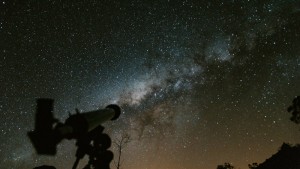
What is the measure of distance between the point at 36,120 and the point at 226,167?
6214 cm

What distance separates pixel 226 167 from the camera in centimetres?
6281

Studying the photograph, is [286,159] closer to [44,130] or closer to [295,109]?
[295,109]

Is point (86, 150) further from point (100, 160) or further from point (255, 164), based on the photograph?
point (255, 164)

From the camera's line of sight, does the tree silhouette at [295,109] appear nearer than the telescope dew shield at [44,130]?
No

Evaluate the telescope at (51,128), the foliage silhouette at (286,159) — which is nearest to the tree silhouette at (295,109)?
the foliage silhouette at (286,159)

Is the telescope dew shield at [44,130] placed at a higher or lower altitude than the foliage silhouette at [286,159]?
lower

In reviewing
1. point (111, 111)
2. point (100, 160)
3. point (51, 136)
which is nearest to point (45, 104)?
point (51, 136)

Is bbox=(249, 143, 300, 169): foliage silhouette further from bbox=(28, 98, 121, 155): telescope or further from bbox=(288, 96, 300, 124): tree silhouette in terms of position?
bbox=(28, 98, 121, 155): telescope

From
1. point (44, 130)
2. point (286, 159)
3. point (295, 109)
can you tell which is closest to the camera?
point (44, 130)

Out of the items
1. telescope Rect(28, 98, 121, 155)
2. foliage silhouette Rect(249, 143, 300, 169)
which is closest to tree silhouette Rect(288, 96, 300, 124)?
foliage silhouette Rect(249, 143, 300, 169)

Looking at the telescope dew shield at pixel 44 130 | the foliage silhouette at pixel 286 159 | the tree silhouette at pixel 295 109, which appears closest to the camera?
the telescope dew shield at pixel 44 130

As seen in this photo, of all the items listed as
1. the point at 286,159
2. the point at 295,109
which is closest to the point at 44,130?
the point at 295,109

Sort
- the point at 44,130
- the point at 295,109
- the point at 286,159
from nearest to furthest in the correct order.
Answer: the point at 44,130 → the point at 295,109 → the point at 286,159

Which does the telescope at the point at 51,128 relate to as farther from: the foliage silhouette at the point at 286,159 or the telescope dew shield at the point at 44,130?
the foliage silhouette at the point at 286,159
